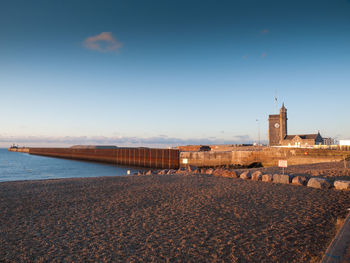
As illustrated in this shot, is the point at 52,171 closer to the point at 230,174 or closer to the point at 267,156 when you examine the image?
the point at 267,156

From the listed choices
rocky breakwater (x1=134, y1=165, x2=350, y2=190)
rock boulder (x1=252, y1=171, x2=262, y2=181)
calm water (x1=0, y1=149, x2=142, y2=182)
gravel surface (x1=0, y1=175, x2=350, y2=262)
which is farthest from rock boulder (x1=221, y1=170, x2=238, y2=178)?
calm water (x1=0, y1=149, x2=142, y2=182)

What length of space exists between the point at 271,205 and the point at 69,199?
6.84 metres

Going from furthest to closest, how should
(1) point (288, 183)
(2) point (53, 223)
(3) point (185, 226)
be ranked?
(1) point (288, 183), (2) point (53, 223), (3) point (185, 226)

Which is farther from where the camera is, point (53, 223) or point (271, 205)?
point (271, 205)

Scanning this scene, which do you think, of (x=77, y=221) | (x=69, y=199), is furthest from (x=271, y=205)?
(x=69, y=199)

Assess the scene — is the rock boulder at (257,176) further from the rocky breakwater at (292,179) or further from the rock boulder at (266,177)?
the rock boulder at (266,177)

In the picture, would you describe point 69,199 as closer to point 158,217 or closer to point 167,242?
point 158,217

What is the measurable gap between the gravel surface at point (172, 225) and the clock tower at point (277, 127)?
80.5m

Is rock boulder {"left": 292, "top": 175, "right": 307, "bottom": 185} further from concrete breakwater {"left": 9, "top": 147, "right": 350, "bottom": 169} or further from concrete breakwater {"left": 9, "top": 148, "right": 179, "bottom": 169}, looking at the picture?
concrete breakwater {"left": 9, "top": 148, "right": 179, "bottom": 169}

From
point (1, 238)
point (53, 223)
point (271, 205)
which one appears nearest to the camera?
point (1, 238)

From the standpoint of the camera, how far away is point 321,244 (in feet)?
14.7

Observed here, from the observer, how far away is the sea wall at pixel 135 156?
1506 inches

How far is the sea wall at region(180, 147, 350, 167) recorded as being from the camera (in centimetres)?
2567

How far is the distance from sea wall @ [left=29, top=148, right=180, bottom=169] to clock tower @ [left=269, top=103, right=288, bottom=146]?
55147mm
